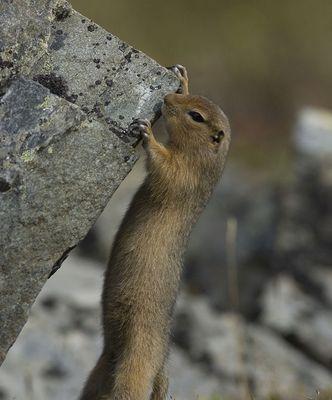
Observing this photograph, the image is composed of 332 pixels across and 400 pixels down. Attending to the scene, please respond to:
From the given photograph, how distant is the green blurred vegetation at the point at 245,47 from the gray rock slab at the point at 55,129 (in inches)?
635

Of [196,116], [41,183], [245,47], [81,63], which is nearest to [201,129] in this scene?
[196,116]

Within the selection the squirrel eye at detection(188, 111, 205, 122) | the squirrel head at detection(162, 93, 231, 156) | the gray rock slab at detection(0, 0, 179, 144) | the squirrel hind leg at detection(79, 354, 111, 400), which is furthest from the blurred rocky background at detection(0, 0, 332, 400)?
the gray rock slab at detection(0, 0, 179, 144)

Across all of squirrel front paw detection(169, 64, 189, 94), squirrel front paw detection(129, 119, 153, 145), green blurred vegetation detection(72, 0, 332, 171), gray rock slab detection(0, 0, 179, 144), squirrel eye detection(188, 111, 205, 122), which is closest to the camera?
gray rock slab detection(0, 0, 179, 144)

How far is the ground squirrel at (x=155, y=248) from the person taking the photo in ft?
28.8

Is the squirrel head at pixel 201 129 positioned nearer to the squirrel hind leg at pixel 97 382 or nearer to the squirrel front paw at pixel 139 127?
the squirrel front paw at pixel 139 127

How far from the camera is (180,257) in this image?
29.5 feet

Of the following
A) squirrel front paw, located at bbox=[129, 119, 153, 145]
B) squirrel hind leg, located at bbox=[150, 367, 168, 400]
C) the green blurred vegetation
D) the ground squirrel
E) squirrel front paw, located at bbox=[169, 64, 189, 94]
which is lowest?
squirrel hind leg, located at bbox=[150, 367, 168, 400]

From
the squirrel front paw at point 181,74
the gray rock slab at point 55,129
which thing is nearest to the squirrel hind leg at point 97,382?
the gray rock slab at point 55,129

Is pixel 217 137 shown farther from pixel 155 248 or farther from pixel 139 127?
pixel 139 127

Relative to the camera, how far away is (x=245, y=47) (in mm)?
25969

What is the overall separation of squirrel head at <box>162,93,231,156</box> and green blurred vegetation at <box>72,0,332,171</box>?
14979mm

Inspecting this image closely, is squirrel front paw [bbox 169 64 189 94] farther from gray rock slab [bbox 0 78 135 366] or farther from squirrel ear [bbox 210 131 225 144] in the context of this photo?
gray rock slab [bbox 0 78 135 366]

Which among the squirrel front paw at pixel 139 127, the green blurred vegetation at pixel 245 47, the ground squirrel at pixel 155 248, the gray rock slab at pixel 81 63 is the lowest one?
the ground squirrel at pixel 155 248

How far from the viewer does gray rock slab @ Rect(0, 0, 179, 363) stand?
24.9 feet
